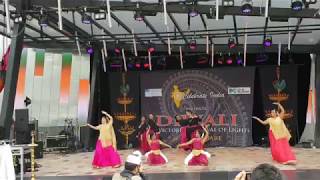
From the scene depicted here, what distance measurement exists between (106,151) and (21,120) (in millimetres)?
2286

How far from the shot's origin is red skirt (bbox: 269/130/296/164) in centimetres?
1152

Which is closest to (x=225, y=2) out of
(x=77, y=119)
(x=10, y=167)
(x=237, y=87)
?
(x=10, y=167)

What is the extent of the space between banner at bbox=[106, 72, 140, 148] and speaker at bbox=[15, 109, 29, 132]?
585 cm

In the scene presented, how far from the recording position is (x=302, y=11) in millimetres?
10734

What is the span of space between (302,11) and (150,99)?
783 cm

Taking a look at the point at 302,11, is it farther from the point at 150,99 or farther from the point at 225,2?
Result: the point at 150,99

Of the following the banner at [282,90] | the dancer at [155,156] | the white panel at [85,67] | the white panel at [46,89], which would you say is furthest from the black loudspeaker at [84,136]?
the banner at [282,90]

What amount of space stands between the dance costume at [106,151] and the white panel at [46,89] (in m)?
6.54

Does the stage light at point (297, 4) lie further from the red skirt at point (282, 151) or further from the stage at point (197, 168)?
the red skirt at point (282, 151)

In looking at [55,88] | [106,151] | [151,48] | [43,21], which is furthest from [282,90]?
[43,21]

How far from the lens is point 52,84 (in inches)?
722

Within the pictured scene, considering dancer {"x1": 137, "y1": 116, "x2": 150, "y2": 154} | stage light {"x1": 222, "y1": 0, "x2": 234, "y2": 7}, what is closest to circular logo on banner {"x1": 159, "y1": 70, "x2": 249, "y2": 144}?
dancer {"x1": 137, "y1": 116, "x2": 150, "y2": 154}

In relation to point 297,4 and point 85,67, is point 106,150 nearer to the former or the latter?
point 297,4

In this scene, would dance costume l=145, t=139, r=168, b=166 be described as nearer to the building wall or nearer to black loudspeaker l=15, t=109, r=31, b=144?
black loudspeaker l=15, t=109, r=31, b=144
